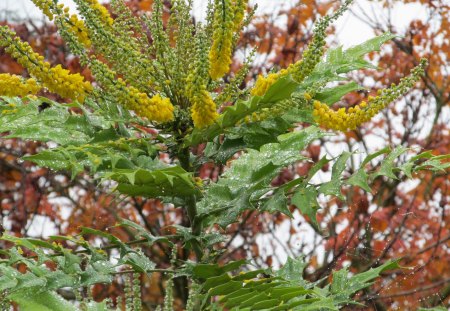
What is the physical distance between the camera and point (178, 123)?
3.07 m

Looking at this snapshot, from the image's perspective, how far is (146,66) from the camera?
295 cm

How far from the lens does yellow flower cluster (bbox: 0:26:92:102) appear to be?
281 cm

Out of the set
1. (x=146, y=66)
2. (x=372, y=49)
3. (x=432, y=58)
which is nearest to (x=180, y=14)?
(x=146, y=66)

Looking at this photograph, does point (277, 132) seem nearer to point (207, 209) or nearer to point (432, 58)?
point (207, 209)

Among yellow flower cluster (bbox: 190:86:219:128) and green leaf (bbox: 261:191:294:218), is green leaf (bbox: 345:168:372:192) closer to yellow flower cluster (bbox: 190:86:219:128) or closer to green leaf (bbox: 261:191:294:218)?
green leaf (bbox: 261:191:294:218)

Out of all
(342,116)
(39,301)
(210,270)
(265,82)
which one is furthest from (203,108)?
(39,301)

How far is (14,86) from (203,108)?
2.41 ft

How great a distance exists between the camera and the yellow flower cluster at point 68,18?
9.66 ft

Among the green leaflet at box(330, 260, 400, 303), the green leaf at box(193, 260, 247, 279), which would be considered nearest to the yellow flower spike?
the green leaf at box(193, 260, 247, 279)

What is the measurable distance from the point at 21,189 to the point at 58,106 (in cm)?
422

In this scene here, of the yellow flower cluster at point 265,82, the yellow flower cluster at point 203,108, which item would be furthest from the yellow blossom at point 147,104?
the yellow flower cluster at point 265,82

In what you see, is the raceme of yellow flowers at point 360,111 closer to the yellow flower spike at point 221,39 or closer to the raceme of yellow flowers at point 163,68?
the raceme of yellow flowers at point 163,68

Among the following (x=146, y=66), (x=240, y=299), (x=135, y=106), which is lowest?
(x=240, y=299)

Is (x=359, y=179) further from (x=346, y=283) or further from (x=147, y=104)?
(x=147, y=104)
